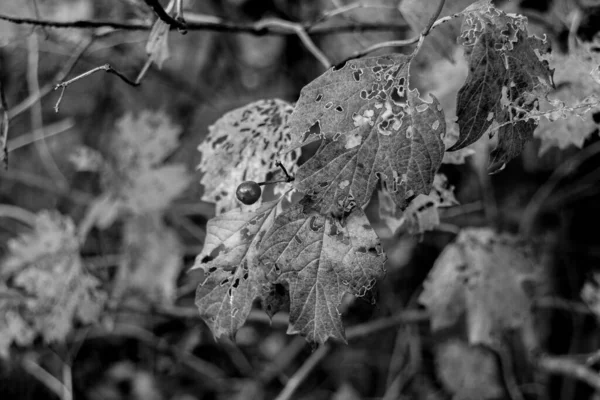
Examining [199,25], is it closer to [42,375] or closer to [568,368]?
[568,368]

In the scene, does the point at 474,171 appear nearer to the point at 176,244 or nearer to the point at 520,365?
the point at 520,365

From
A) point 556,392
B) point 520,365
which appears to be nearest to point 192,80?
point 520,365

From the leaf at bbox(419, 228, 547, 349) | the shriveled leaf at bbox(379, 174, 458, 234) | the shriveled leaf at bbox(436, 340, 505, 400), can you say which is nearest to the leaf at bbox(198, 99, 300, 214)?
the shriveled leaf at bbox(379, 174, 458, 234)

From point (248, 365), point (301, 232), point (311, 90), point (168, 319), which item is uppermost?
point (311, 90)

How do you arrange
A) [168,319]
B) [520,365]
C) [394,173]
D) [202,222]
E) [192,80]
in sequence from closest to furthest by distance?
[394,173], [520,365], [168,319], [202,222], [192,80]

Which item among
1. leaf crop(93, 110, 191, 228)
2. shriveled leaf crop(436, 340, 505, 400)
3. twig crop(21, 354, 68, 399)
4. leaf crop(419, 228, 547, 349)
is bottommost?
shriveled leaf crop(436, 340, 505, 400)

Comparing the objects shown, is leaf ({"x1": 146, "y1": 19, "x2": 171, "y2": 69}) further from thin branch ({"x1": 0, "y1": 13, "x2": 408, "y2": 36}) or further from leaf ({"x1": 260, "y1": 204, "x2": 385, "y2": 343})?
leaf ({"x1": 260, "y1": 204, "x2": 385, "y2": 343})

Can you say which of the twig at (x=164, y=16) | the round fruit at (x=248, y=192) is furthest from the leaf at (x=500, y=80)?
the twig at (x=164, y=16)
